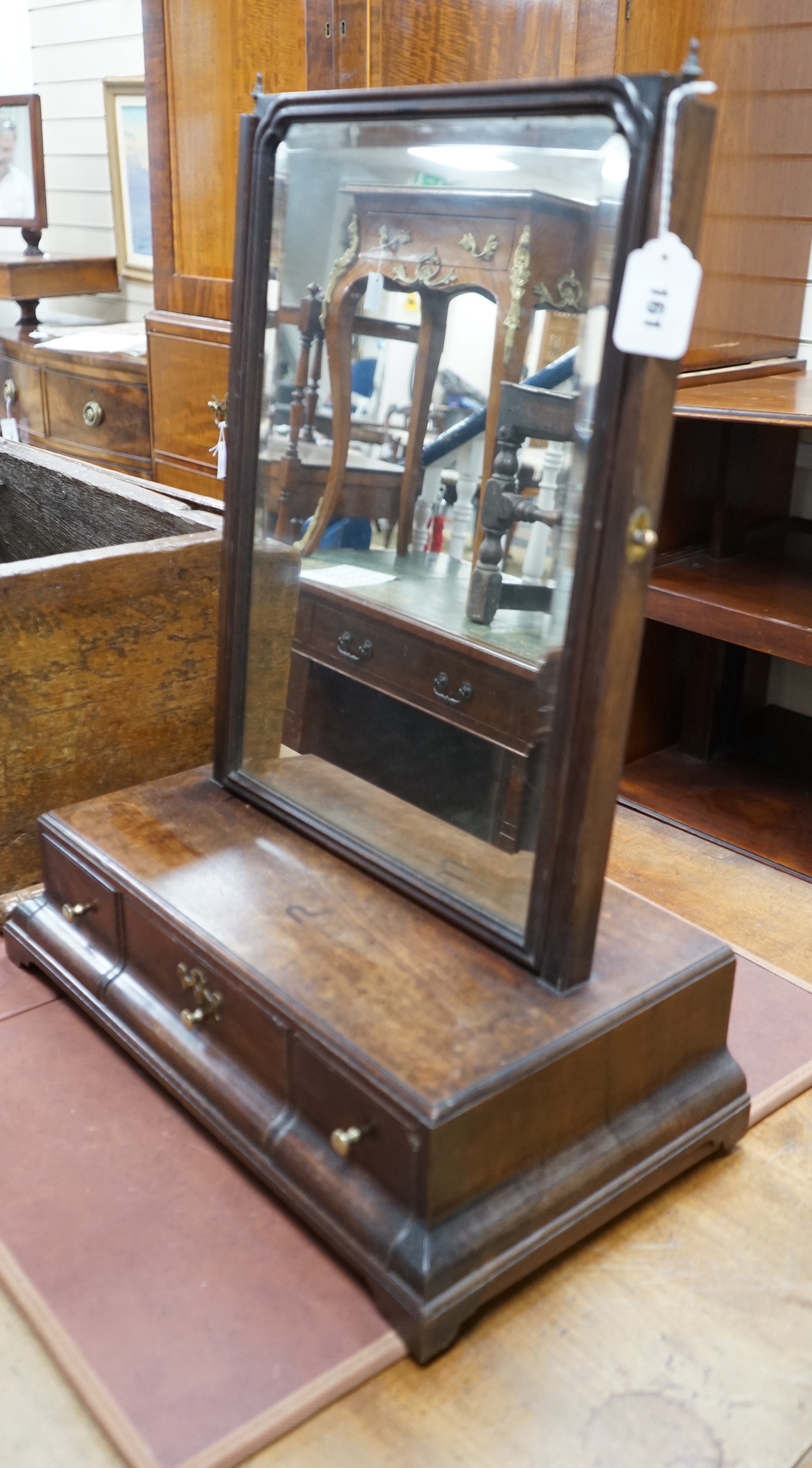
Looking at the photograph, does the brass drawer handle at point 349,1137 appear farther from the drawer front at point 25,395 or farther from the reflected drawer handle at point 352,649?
the drawer front at point 25,395

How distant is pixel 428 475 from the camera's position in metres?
1.14

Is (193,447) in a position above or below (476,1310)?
above

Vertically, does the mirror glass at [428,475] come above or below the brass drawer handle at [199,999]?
above

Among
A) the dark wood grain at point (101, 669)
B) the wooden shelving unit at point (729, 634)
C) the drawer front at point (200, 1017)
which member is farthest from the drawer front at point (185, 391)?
the drawer front at point (200, 1017)

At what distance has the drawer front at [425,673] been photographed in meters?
1.06

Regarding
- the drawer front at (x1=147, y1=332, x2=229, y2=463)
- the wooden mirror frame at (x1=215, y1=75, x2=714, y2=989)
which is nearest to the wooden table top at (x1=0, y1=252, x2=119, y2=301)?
the drawer front at (x1=147, y1=332, x2=229, y2=463)

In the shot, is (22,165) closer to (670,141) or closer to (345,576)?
(345,576)

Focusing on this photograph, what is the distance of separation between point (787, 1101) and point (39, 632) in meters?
0.94

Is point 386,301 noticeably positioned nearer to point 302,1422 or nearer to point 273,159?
point 273,159

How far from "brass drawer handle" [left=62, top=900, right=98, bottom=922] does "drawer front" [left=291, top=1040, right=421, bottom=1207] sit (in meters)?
0.35

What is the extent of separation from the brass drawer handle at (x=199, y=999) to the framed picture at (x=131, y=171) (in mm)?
2757

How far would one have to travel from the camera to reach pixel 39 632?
4.46ft

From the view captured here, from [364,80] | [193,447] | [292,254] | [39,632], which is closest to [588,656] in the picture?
[292,254]

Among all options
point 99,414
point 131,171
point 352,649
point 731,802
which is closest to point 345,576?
point 352,649
